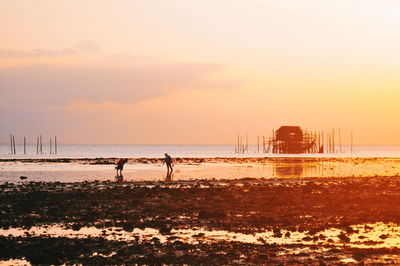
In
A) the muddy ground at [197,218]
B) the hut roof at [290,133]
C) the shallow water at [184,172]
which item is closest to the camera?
the muddy ground at [197,218]

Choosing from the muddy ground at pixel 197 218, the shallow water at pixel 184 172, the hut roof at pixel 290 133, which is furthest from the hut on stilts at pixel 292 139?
the muddy ground at pixel 197 218

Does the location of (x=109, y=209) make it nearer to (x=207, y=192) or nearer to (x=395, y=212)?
(x=207, y=192)

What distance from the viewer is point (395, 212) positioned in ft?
83.6

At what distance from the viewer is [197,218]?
78.3 feet

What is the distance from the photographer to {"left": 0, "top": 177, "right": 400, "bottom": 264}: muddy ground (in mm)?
15867

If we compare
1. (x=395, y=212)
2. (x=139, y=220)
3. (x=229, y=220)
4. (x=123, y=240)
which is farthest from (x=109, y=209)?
(x=395, y=212)

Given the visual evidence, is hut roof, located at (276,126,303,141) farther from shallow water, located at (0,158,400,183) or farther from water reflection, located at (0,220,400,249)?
water reflection, located at (0,220,400,249)

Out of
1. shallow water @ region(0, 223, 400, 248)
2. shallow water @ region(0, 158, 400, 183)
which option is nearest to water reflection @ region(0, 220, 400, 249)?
shallow water @ region(0, 223, 400, 248)

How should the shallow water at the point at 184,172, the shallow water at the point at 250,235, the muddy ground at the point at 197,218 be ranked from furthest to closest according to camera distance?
the shallow water at the point at 184,172
the shallow water at the point at 250,235
the muddy ground at the point at 197,218

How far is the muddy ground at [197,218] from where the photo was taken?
15.9 m

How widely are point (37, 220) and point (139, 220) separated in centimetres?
427

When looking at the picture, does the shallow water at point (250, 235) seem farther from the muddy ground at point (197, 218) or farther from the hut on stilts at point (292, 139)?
the hut on stilts at point (292, 139)

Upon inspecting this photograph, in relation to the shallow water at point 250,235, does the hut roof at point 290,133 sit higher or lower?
higher

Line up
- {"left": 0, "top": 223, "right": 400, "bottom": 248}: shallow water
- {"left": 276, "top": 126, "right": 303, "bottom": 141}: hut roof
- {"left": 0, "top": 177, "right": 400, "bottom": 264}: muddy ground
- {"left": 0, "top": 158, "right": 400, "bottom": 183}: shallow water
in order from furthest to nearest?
{"left": 276, "top": 126, "right": 303, "bottom": 141}: hut roof, {"left": 0, "top": 158, "right": 400, "bottom": 183}: shallow water, {"left": 0, "top": 223, "right": 400, "bottom": 248}: shallow water, {"left": 0, "top": 177, "right": 400, "bottom": 264}: muddy ground
